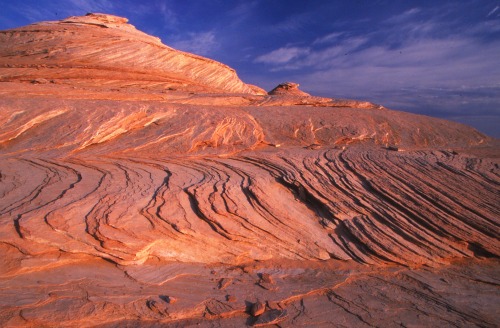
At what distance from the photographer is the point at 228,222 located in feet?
17.0

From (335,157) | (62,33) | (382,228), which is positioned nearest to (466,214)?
(382,228)

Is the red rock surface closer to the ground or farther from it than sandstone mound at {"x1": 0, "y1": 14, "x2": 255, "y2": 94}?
closer to the ground

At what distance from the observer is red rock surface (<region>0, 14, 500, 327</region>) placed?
3824 mm

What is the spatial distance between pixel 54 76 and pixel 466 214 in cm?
1587

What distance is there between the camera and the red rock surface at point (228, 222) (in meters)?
3.82

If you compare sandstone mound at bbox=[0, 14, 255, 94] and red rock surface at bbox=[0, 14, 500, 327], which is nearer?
red rock surface at bbox=[0, 14, 500, 327]

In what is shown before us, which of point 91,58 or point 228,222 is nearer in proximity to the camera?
point 228,222

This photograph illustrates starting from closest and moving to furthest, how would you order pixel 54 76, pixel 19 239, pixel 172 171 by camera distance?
pixel 19 239
pixel 172 171
pixel 54 76

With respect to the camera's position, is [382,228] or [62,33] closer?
[382,228]

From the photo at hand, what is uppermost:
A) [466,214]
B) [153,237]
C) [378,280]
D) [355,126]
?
[355,126]

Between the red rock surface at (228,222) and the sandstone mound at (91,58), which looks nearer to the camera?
the red rock surface at (228,222)

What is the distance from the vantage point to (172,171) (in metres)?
6.55

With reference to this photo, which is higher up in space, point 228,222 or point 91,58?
point 91,58

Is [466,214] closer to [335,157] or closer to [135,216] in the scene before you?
[335,157]
